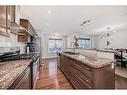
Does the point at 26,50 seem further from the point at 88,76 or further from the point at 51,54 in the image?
the point at 51,54

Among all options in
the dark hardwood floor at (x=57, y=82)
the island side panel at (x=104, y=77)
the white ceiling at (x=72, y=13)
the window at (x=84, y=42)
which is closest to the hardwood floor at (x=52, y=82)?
the dark hardwood floor at (x=57, y=82)

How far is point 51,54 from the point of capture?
973cm

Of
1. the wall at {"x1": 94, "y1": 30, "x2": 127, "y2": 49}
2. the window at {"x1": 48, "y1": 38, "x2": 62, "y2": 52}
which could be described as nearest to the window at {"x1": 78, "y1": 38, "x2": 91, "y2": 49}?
the window at {"x1": 48, "y1": 38, "x2": 62, "y2": 52}

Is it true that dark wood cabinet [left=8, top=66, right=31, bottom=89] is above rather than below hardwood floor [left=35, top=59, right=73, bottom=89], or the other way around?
above

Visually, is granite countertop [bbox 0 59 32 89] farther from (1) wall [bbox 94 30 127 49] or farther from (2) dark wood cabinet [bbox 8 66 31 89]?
(1) wall [bbox 94 30 127 49]

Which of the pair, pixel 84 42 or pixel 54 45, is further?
pixel 84 42

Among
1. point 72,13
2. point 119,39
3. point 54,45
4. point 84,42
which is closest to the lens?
point 72,13

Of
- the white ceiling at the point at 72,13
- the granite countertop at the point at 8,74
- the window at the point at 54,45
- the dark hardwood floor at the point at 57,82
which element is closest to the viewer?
the granite countertop at the point at 8,74

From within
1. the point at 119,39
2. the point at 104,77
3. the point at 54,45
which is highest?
the point at 119,39

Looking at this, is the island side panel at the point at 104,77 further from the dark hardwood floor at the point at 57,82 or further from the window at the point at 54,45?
the window at the point at 54,45

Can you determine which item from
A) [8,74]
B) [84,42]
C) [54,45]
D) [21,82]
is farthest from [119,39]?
[8,74]

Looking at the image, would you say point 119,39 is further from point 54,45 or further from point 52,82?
point 52,82

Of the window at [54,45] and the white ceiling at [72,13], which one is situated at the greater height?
the white ceiling at [72,13]
